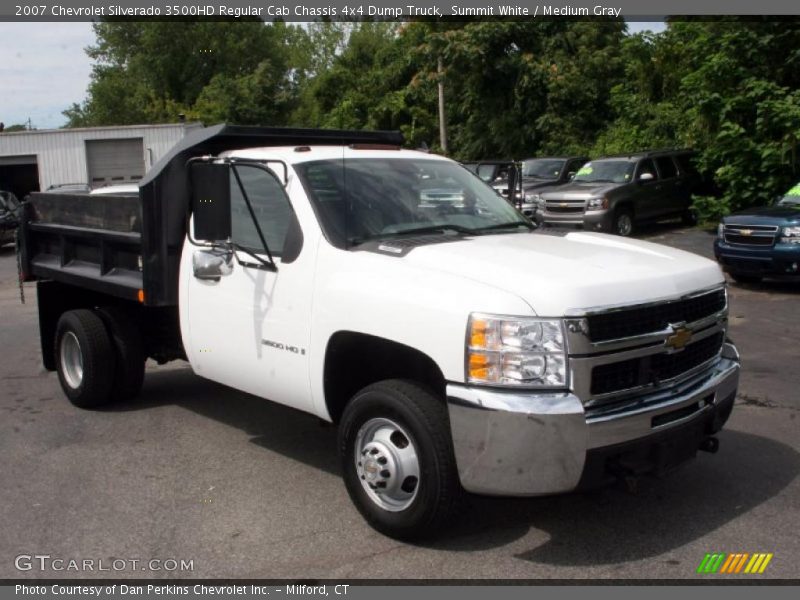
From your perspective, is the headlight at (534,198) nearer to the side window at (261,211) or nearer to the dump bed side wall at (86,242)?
the dump bed side wall at (86,242)

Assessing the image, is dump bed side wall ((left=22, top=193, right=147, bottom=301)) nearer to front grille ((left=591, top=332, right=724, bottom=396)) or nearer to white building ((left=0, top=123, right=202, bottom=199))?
front grille ((left=591, top=332, right=724, bottom=396))

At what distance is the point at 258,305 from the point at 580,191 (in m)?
14.6

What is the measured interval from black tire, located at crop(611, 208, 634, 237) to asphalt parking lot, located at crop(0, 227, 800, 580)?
1168cm

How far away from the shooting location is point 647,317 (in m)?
4.39

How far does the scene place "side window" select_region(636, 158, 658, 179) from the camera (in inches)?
778

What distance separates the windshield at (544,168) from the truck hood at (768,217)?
953 cm

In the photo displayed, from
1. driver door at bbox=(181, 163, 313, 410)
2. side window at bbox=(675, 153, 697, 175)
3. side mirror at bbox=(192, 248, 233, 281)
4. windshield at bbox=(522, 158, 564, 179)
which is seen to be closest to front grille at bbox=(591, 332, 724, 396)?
driver door at bbox=(181, 163, 313, 410)

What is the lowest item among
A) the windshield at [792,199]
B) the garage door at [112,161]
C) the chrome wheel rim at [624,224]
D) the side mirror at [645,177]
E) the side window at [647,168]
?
the chrome wheel rim at [624,224]

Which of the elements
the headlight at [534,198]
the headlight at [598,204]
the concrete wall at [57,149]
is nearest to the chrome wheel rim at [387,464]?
the headlight at [598,204]

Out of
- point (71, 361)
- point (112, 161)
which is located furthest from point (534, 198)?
point (112, 161)

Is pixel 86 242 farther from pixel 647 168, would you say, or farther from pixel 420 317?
pixel 647 168

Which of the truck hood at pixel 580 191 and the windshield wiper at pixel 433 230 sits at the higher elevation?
the windshield wiper at pixel 433 230

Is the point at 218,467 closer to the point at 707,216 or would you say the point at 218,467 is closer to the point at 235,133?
the point at 235,133

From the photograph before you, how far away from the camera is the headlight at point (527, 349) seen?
4.09 m
